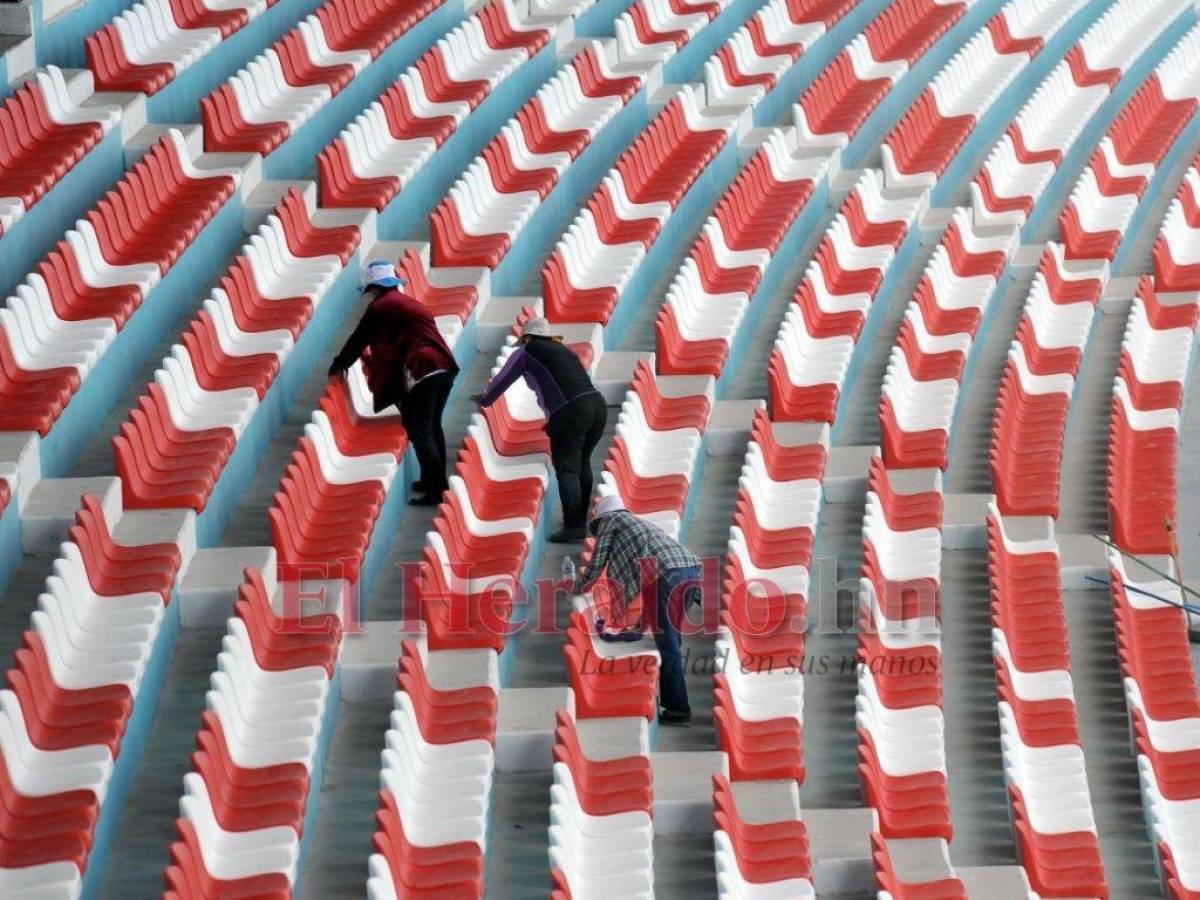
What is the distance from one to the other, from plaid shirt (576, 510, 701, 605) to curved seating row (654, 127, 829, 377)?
5.29ft

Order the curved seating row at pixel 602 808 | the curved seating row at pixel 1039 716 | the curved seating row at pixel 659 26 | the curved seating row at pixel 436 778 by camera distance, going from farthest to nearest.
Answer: the curved seating row at pixel 659 26
the curved seating row at pixel 1039 716
the curved seating row at pixel 602 808
the curved seating row at pixel 436 778

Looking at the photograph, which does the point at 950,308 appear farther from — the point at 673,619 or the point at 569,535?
the point at 673,619

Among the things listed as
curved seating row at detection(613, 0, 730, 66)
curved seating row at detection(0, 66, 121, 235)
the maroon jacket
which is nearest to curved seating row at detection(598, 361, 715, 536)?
the maroon jacket

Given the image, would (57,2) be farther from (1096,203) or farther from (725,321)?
(1096,203)

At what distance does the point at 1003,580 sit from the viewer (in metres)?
5.48

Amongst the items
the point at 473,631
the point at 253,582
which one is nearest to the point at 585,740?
the point at 473,631

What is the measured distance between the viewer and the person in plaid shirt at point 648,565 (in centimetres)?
443

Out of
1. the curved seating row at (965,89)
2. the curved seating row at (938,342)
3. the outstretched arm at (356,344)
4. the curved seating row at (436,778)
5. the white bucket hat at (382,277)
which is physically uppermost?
the white bucket hat at (382,277)

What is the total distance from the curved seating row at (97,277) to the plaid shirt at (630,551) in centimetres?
121

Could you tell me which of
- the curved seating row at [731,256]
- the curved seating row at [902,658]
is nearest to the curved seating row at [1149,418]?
the curved seating row at [902,658]

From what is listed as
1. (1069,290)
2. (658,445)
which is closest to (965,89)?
(1069,290)

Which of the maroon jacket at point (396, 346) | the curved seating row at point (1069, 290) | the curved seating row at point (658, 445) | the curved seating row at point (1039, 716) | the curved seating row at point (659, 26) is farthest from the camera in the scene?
the curved seating row at point (659, 26)

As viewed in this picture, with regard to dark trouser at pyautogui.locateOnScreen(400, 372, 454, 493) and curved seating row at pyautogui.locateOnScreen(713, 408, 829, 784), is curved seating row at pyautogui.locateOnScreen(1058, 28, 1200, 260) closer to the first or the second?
curved seating row at pyautogui.locateOnScreen(713, 408, 829, 784)

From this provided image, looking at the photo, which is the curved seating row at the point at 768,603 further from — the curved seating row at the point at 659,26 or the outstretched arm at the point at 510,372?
the curved seating row at the point at 659,26
